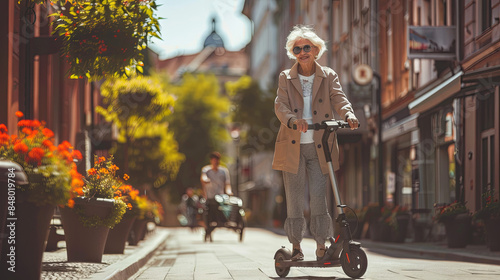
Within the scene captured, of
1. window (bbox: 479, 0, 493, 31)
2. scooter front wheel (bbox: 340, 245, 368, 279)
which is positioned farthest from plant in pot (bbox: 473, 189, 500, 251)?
scooter front wheel (bbox: 340, 245, 368, 279)

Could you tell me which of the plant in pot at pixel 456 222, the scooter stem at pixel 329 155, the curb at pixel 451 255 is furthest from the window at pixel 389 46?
the scooter stem at pixel 329 155

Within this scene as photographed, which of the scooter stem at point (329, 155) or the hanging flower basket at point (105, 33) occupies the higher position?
the hanging flower basket at point (105, 33)

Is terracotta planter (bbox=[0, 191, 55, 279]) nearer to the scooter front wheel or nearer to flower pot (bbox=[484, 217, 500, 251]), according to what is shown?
the scooter front wheel

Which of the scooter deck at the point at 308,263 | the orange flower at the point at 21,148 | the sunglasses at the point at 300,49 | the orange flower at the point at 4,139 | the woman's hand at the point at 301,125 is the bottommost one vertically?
the scooter deck at the point at 308,263

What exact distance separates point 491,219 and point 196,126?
45826mm

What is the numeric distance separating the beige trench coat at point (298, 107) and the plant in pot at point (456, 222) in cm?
791

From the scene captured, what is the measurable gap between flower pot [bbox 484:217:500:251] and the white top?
6.51m

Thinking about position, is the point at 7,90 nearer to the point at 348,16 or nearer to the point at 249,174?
the point at 348,16

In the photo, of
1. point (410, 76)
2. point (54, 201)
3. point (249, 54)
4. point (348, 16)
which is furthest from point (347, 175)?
point (249, 54)

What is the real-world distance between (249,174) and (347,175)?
123ft

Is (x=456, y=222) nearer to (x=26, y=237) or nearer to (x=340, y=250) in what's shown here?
(x=340, y=250)

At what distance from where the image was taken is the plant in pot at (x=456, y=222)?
49.1ft

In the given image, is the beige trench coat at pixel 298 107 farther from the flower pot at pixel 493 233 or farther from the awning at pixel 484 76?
the awning at pixel 484 76

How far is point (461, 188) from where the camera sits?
1895cm
